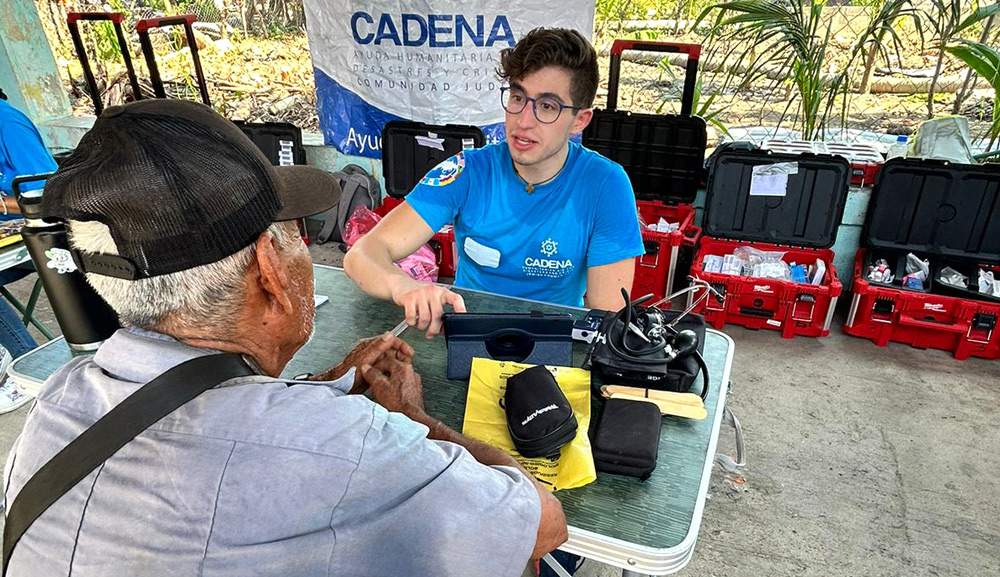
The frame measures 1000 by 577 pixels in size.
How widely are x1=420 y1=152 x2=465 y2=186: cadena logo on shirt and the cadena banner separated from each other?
213 cm

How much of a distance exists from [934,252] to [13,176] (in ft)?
16.6

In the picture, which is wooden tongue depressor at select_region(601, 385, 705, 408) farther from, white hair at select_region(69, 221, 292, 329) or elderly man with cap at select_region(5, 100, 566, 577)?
white hair at select_region(69, 221, 292, 329)

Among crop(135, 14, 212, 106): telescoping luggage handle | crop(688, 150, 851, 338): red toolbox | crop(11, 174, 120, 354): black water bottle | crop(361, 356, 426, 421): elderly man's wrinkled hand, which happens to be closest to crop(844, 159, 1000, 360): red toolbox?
crop(688, 150, 851, 338): red toolbox

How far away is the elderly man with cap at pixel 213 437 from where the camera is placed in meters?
0.70

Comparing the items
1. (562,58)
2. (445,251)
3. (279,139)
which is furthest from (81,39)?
(562,58)

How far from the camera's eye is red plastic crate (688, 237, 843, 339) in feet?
11.1

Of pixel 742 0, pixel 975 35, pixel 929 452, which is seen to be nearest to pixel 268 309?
pixel 929 452

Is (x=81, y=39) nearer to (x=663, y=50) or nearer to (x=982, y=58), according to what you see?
(x=663, y=50)

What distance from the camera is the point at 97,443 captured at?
0.72m

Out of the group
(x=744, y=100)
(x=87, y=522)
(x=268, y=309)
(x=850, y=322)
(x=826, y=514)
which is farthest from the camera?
(x=744, y=100)

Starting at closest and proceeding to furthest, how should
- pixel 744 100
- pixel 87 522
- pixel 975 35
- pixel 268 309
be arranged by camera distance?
pixel 87 522 → pixel 268 309 → pixel 975 35 → pixel 744 100

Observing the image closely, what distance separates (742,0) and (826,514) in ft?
10.1

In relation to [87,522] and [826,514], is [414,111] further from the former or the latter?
[87,522]

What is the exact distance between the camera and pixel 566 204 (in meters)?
1.98
